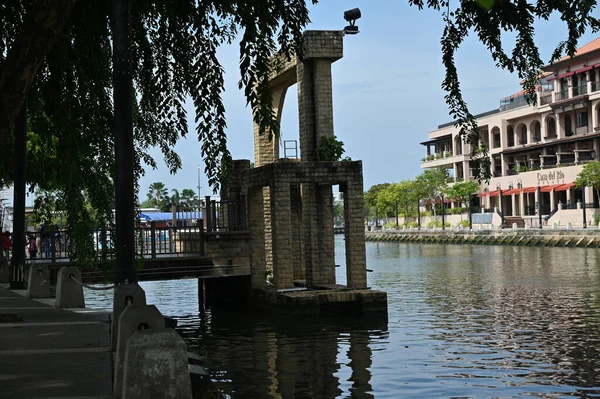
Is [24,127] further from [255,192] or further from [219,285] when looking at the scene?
[219,285]

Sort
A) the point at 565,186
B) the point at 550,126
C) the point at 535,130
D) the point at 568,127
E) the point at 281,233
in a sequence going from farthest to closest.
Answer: the point at 535,130
the point at 550,126
the point at 568,127
the point at 565,186
the point at 281,233

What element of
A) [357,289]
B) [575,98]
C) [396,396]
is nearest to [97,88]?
[396,396]

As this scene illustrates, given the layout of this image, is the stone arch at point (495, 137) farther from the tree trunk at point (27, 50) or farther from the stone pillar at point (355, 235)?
the tree trunk at point (27, 50)

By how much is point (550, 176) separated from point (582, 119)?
6494mm

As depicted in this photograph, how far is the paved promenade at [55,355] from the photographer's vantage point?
27.8 ft

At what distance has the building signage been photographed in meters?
79.7

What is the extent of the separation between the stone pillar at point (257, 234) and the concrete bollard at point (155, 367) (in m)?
20.6

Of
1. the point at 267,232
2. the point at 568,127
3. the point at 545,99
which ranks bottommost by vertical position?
the point at 267,232

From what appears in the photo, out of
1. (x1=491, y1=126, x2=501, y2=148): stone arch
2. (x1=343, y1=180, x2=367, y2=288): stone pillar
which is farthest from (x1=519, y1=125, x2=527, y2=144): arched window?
(x1=343, y1=180, x2=367, y2=288): stone pillar

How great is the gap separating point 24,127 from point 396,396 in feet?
38.2

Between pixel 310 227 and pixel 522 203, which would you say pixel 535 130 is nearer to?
pixel 522 203

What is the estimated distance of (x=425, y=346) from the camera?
60.2ft

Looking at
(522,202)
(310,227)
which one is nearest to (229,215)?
(310,227)

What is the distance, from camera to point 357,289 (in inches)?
963
